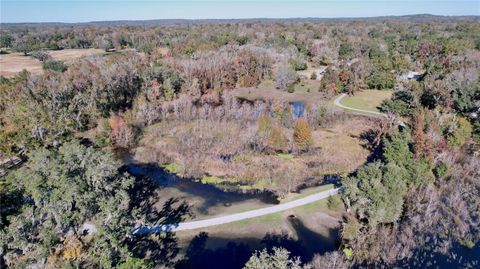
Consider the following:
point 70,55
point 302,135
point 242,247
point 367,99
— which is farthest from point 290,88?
point 70,55

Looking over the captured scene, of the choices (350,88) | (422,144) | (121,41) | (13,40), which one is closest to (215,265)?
(422,144)

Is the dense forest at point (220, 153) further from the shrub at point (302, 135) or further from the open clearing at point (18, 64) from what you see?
the open clearing at point (18, 64)

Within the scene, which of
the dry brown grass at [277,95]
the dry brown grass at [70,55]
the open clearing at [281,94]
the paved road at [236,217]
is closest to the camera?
the paved road at [236,217]

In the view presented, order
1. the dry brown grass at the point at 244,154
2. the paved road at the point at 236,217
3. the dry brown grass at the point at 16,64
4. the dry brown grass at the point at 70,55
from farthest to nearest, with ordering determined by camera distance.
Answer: the dry brown grass at the point at 70,55
the dry brown grass at the point at 16,64
the dry brown grass at the point at 244,154
the paved road at the point at 236,217

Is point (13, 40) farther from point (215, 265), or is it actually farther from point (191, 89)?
point (215, 265)

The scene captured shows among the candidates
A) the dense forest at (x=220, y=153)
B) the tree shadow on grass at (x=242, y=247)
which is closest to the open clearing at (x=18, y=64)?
the dense forest at (x=220, y=153)

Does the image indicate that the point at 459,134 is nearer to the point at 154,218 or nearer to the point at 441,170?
the point at 441,170
